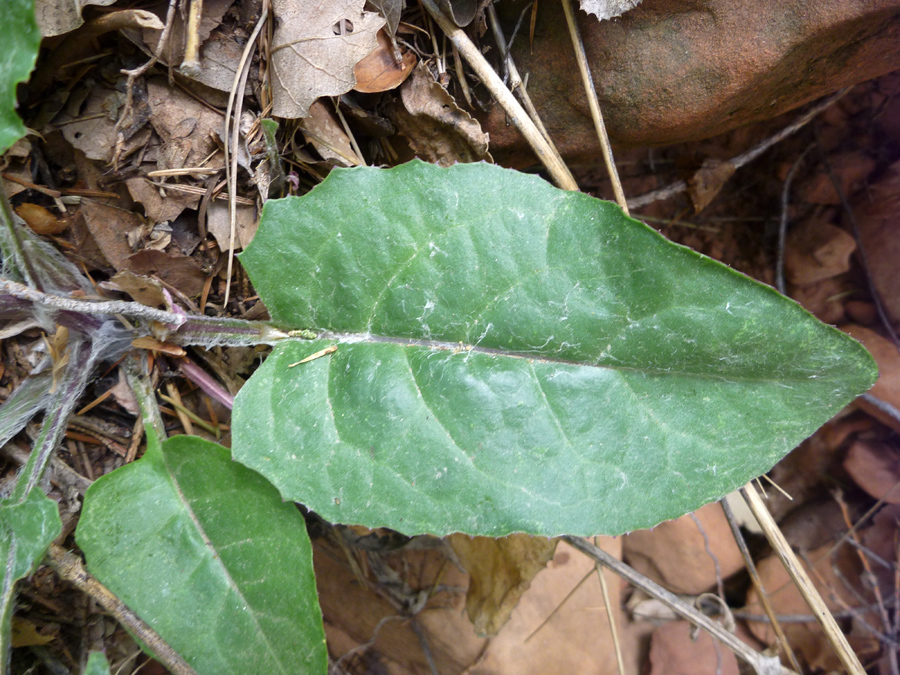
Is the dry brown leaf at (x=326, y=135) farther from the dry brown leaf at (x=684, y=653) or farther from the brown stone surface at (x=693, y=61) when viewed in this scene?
the dry brown leaf at (x=684, y=653)

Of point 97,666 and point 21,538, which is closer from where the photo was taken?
point 97,666

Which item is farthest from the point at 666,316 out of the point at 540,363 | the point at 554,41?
the point at 554,41

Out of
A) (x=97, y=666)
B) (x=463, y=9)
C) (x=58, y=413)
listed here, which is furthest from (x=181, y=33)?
(x=97, y=666)

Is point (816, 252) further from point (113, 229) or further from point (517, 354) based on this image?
point (113, 229)

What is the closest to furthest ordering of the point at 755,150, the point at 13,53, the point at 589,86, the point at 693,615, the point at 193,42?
the point at 13,53
the point at 193,42
the point at 589,86
the point at 693,615
the point at 755,150

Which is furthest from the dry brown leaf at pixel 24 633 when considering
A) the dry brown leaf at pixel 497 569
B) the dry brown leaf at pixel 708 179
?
the dry brown leaf at pixel 708 179

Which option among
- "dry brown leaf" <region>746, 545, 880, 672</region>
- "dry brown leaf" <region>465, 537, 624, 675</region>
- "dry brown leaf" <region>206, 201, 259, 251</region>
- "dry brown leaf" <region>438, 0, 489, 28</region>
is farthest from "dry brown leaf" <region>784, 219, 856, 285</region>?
"dry brown leaf" <region>206, 201, 259, 251</region>

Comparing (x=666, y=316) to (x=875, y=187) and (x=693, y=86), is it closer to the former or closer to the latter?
(x=693, y=86)

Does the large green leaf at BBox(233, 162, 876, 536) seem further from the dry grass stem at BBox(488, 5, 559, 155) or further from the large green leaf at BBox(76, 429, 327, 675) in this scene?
the dry grass stem at BBox(488, 5, 559, 155)
